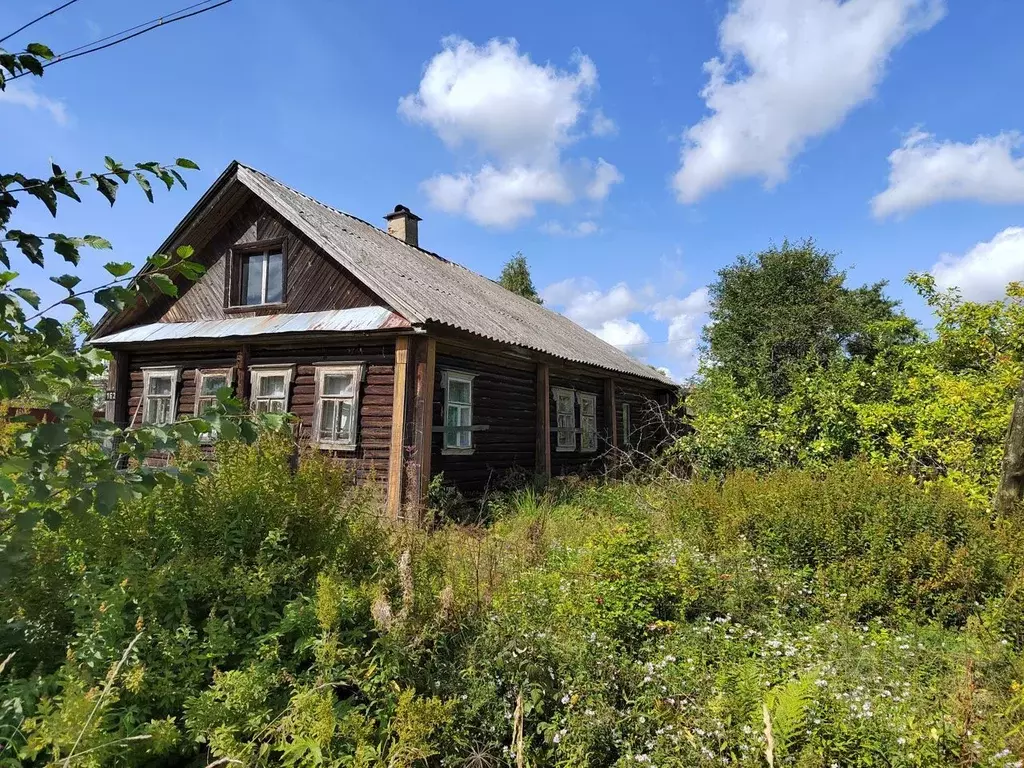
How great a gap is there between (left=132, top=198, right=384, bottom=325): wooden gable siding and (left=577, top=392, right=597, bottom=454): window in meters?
6.19

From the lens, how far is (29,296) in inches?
66.4

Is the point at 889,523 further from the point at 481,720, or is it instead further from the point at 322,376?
the point at 322,376

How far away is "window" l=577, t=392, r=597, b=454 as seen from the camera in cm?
1407

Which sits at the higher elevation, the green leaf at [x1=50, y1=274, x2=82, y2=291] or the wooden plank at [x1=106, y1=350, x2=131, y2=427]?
the wooden plank at [x1=106, y1=350, x2=131, y2=427]

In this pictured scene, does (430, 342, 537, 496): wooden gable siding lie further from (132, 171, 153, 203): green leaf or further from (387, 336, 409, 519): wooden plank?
(132, 171, 153, 203): green leaf

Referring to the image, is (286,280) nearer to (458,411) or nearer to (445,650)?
(458,411)

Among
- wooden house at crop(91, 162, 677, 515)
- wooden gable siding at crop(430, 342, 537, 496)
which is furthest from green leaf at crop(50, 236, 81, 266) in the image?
wooden gable siding at crop(430, 342, 537, 496)

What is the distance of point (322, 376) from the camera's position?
32.6ft

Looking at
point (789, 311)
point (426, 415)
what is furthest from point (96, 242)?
point (789, 311)

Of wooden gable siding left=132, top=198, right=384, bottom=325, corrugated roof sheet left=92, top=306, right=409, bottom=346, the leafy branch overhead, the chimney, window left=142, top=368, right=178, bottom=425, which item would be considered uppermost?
the chimney

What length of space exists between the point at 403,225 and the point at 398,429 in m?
8.03

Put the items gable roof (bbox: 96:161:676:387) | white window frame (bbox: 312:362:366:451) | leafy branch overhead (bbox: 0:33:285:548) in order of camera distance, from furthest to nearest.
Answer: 1. white window frame (bbox: 312:362:366:451)
2. gable roof (bbox: 96:161:676:387)
3. leafy branch overhead (bbox: 0:33:285:548)

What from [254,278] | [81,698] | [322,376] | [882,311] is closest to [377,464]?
[322,376]

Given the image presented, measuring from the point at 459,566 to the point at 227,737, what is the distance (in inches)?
97.9
